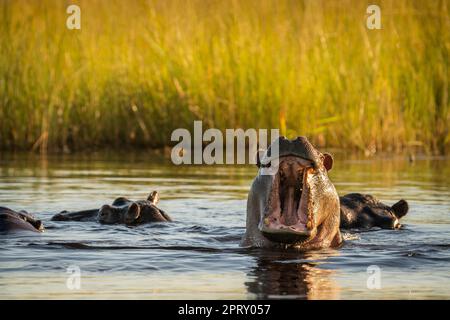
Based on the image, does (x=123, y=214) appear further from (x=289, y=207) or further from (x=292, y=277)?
(x=292, y=277)

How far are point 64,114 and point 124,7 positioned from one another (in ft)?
8.73

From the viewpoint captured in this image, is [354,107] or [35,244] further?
[354,107]

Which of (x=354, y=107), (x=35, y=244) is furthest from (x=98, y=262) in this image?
(x=354, y=107)

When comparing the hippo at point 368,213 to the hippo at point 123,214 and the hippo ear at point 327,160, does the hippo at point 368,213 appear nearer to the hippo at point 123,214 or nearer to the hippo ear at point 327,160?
the hippo at point 123,214

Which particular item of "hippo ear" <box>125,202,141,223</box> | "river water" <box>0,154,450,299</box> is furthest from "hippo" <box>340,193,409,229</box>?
"hippo ear" <box>125,202,141,223</box>

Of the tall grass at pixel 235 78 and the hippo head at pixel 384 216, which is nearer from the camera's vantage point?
the hippo head at pixel 384 216

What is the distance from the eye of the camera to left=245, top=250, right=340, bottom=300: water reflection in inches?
233

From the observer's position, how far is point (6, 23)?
1545cm

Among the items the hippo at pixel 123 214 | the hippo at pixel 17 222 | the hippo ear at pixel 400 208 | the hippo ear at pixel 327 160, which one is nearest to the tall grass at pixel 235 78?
the hippo ear at pixel 400 208

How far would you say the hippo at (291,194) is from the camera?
6.75m

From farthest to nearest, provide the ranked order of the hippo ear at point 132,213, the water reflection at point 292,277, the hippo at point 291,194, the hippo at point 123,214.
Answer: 1. the hippo at point 123,214
2. the hippo ear at point 132,213
3. the hippo at point 291,194
4. the water reflection at point 292,277

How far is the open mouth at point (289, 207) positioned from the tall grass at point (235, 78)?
7801 millimetres

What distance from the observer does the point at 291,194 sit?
6965 millimetres
